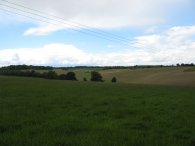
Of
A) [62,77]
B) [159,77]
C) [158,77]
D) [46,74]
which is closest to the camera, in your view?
[159,77]

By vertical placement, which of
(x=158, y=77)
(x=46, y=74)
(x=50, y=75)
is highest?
(x=46, y=74)

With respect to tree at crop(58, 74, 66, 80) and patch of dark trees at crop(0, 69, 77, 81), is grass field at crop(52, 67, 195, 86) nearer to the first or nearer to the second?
patch of dark trees at crop(0, 69, 77, 81)

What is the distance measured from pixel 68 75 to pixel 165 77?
25.9 meters

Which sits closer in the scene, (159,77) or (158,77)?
(159,77)

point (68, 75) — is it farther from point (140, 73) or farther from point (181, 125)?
point (181, 125)

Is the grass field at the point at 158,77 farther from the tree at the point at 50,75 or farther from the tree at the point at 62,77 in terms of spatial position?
the tree at the point at 50,75

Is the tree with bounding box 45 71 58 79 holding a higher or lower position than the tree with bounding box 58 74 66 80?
higher

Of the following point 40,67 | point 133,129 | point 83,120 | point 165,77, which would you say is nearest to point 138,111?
point 83,120

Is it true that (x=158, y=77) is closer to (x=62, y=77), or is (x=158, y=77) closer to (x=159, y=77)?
(x=159, y=77)

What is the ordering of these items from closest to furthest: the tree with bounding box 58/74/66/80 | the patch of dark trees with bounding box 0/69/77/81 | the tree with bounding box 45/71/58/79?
the tree with bounding box 45/71/58/79
the tree with bounding box 58/74/66/80
the patch of dark trees with bounding box 0/69/77/81

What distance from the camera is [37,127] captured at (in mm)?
11539

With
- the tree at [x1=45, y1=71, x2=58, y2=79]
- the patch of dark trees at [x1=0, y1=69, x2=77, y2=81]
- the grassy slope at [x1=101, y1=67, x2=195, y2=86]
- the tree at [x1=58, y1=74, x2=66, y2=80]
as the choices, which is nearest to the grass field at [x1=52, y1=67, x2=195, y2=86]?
the grassy slope at [x1=101, y1=67, x2=195, y2=86]

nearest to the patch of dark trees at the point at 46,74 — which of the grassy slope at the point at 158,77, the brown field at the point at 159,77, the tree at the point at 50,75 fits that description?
the tree at the point at 50,75

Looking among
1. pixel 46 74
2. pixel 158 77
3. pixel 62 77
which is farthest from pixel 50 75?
pixel 158 77
